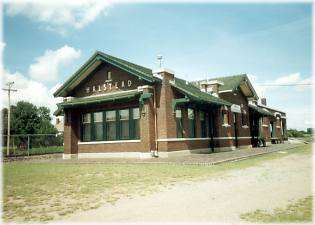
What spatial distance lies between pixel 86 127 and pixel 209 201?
17.3m

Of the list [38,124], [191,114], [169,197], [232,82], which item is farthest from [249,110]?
[38,124]

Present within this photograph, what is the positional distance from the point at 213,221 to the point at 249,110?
28.9 metres

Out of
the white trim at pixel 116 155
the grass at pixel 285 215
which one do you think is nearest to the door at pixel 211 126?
the white trim at pixel 116 155

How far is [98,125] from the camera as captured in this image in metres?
21.8

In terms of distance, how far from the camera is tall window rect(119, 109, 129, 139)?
20.3 meters

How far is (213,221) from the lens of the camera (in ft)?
16.5

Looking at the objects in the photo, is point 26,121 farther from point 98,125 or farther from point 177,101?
point 177,101

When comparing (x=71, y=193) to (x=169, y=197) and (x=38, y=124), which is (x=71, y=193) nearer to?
(x=169, y=197)

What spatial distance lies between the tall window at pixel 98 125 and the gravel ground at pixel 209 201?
13431 mm

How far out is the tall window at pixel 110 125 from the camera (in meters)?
21.0

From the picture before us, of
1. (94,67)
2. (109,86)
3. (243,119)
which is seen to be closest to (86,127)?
(109,86)

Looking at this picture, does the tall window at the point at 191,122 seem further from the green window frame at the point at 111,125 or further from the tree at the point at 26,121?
the tree at the point at 26,121

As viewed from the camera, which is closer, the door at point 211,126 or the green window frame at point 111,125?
the green window frame at point 111,125

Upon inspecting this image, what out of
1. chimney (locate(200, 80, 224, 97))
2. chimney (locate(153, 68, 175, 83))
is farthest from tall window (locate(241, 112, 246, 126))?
chimney (locate(153, 68, 175, 83))
